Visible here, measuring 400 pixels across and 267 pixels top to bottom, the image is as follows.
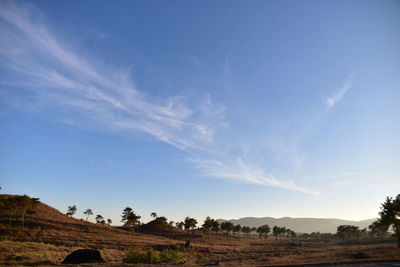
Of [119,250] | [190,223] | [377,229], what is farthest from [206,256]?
[377,229]

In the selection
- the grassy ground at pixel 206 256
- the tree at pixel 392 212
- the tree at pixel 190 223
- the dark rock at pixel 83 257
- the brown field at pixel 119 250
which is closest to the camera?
the dark rock at pixel 83 257

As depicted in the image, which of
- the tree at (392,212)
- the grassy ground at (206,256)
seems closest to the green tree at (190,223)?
the grassy ground at (206,256)

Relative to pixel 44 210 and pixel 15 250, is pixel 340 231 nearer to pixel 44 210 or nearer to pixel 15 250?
pixel 15 250

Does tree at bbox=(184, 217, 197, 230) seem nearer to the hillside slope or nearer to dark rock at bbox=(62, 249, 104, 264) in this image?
the hillside slope

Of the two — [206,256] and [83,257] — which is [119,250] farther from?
[83,257]

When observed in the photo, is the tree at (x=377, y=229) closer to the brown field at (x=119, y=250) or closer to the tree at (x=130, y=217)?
the brown field at (x=119, y=250)

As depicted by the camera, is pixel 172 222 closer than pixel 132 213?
No

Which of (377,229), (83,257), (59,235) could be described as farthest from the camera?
(377,229)

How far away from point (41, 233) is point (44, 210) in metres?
49.1

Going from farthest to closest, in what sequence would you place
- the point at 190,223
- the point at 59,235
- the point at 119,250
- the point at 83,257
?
the point at 190,223, the point at 59,235, the point at 119,250, the point at 83,257

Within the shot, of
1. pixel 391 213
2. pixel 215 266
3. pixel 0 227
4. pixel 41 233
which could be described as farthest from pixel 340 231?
pixel 0 227

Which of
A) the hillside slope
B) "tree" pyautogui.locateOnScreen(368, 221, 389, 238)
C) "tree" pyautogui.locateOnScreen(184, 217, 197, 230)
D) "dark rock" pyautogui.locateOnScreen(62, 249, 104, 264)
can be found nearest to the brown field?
the hillside slope

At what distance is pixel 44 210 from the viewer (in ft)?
339

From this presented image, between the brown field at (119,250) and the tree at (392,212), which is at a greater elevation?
the tree at (392,212)
